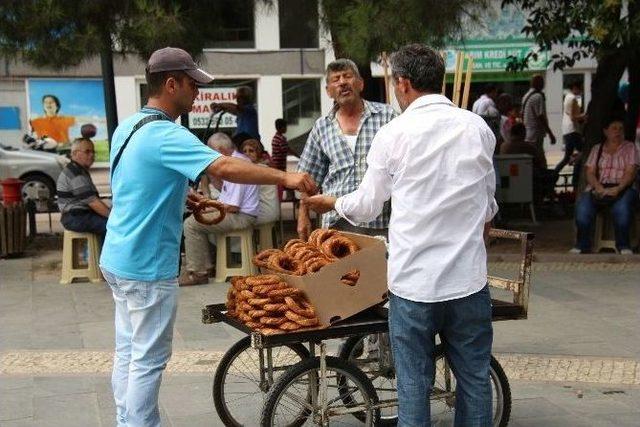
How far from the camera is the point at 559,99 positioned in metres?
Result: 29.6

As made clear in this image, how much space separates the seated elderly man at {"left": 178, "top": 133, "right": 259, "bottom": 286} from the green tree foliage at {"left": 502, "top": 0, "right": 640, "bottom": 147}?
11.8ft

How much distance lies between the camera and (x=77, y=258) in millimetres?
9227

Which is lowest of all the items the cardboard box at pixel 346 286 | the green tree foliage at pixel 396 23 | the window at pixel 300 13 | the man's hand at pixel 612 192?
the man's hand at pixel 612 192

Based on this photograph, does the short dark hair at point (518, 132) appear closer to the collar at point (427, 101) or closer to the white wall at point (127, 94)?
the collar at point (427, 101)

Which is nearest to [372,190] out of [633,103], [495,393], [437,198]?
[437,198]

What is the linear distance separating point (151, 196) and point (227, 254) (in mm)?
5164

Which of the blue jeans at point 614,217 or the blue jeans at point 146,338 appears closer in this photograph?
the blue jeans at point 146,338

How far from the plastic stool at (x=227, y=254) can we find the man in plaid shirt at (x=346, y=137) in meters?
3.42

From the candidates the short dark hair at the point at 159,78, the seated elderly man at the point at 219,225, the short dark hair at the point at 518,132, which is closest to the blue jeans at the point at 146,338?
the short dark hair at the point at 159,78

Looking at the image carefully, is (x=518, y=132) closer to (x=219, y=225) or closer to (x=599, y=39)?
(x=599, y=39)

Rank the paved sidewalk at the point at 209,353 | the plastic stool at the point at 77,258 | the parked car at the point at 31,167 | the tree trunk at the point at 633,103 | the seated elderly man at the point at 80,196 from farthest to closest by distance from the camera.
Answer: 1. the parked car at the point at 31,167
2. the tree trunk at the point at 633,103
3. the plastic stool at the point at 77,258
4. the seated elderly man at the point at 80,196
5. the paved sidewalk at the point at 209,353

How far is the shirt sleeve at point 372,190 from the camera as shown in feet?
11.8

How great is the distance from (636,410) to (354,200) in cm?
242

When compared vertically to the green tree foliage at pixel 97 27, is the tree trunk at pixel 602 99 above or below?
below
